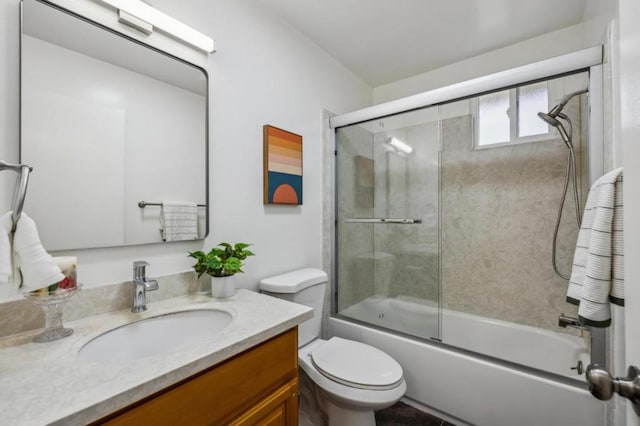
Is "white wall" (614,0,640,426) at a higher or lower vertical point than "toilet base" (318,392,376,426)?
higher

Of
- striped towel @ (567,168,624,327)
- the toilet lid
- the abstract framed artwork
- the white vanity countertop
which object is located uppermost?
the abstract framed artwork

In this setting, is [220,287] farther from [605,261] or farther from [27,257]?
[605,261]

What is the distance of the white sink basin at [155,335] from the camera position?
90cm

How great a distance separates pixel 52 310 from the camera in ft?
2.82

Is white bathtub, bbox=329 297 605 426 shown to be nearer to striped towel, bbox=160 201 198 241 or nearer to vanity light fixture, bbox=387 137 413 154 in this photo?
vanity light fixture, bbox=387 137 413 154

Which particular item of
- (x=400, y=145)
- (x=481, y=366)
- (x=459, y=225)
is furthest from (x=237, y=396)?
(x=459, y=225)

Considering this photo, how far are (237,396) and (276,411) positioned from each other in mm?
208

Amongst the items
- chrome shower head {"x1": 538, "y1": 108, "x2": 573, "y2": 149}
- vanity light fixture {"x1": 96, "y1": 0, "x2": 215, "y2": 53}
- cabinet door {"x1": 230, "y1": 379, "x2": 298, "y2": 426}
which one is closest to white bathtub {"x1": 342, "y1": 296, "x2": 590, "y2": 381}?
cabinet door {"x1": 230, "y1": 379, "x2": 298, "y2": 426}

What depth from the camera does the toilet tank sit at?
1539 mm

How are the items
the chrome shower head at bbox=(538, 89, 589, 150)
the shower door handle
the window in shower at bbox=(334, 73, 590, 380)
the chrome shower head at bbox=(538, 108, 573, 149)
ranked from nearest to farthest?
the shower door handle < the chrome shower head at bbox=(538, 89, 589, 150) < the chrome shower head at bbox=(538, 108, 573, 149) < the window in shower at bbox=(334, 73, 590, 380)

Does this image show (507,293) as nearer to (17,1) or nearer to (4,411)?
(4,411)

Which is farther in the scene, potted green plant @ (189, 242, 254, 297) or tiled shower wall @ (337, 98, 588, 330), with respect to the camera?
tiled shower wall @ (337, 98, 588, 330)

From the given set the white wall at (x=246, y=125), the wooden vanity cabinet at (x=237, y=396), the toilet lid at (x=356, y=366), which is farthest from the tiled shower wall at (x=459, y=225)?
the wooden vanity cabinet at (x=237, y=396)

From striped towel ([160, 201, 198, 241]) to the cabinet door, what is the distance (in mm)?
739
